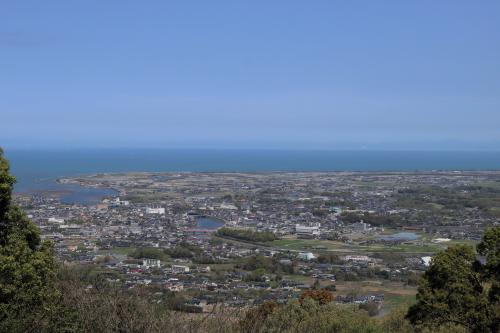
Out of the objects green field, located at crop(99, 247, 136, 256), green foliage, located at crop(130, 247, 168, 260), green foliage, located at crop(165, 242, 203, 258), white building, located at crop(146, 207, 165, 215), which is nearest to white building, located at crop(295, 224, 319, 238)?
green foliage, located at crop(165, 242, 203, 258)

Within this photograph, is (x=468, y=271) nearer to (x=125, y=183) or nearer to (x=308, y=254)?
(x=308, y=254)

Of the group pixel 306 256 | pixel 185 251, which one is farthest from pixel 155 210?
pixel 306 256

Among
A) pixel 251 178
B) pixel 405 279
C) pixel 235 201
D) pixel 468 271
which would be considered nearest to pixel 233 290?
pixel 405 279

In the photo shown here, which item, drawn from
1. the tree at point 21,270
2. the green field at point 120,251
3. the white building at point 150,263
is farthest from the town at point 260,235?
the tree at point 21,270

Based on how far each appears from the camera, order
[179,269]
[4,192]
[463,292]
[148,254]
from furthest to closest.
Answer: [148,254] → [179,269] → [463,292] → [4,192]

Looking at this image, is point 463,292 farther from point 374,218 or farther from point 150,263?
point 374,218

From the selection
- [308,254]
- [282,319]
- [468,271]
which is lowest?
[308,254]

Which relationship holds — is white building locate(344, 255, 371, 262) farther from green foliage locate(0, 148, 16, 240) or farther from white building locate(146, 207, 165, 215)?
green foliage locate(0, 148, 16, 240)
